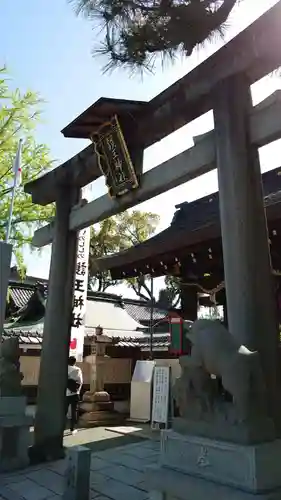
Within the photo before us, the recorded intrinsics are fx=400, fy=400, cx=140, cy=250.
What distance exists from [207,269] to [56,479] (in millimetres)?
4496

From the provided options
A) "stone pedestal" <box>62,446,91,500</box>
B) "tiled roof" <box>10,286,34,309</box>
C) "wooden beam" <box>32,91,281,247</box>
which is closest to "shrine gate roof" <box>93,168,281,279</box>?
"wooden beam" <box>32,91,281,247</box>

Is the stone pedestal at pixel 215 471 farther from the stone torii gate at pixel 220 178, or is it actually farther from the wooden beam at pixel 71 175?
the wooden beam at pixel 71 175

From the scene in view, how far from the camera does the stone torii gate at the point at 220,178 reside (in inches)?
146

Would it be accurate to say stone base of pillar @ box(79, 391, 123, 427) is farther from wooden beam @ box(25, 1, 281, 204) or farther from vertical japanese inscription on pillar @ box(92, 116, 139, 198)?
vertical japanese inscription on pillar @ box(92, 116, 139, 198)

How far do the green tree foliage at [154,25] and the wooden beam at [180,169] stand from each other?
3.14ft

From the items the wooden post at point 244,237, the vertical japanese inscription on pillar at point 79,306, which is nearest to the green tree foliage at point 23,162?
the vertical japanese inscription on pillar at point 79,306

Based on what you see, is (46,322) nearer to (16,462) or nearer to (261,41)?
(16,462)

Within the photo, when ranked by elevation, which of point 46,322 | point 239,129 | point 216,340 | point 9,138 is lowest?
point 216,340

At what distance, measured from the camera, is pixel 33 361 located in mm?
12945

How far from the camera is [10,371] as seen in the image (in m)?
5.75

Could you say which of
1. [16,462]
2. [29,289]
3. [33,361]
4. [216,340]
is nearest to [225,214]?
[216,340]

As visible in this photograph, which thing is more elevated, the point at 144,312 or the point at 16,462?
the point at 144,312

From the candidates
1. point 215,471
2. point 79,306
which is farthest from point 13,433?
point 79,306

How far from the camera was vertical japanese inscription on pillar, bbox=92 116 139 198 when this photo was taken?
5.62 meters
